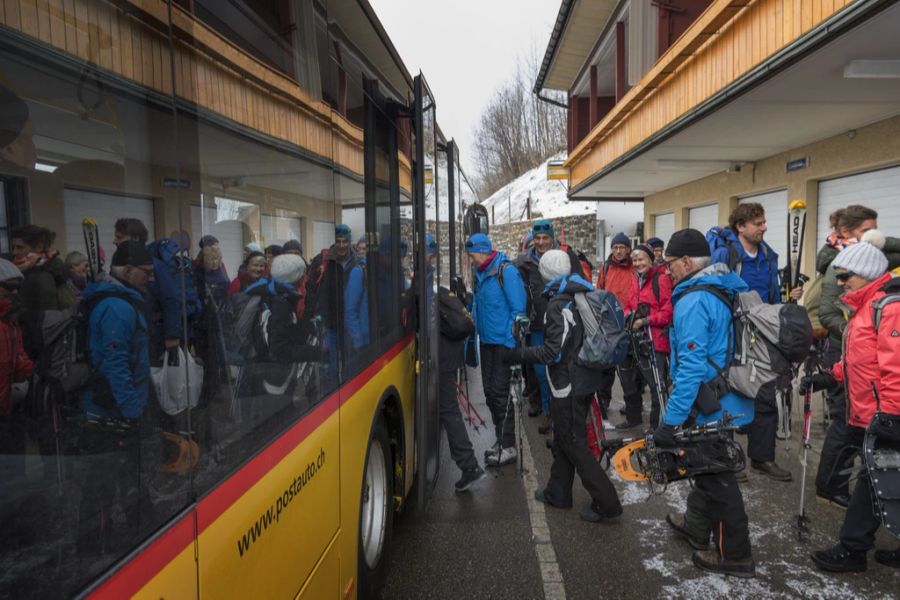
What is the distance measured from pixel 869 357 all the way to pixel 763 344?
0.64 m

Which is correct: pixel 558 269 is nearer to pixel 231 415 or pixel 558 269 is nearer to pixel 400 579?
pixel 400 579

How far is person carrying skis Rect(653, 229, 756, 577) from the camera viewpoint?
10.6ft

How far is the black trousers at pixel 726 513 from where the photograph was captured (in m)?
3.34

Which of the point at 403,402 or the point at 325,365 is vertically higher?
the point at 325,365

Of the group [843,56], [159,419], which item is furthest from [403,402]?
[843,56]

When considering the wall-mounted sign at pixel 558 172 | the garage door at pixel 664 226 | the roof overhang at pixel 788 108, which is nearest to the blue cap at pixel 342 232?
the roof overhang at pixel 788 108

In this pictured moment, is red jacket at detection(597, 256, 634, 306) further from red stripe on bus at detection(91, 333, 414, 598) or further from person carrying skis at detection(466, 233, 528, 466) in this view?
red stripe on bus at detection(91, 333, 414, 598)

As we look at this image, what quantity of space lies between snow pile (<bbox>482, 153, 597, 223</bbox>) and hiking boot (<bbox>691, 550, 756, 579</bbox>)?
27844 mm

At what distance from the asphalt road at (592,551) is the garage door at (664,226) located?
11680 millimetres

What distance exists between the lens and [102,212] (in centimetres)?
115

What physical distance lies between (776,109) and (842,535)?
5.37 metres

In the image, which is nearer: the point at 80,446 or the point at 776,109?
the point at 80,446

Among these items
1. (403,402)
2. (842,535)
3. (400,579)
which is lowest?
(400,579)

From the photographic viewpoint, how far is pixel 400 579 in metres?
3.51
